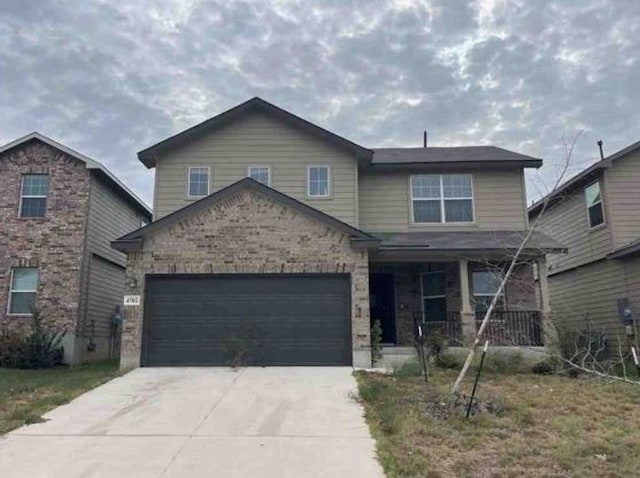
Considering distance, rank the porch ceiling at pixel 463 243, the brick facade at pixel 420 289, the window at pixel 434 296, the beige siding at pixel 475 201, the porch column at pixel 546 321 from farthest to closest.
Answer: the beige siding at pixel 475 201 < the window at pixel 434 296 < the brick facade at pixel 420 289 < the porch ceiling at pixel 463 243 < the porch column at pixel 546 321

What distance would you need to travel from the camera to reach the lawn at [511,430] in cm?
593

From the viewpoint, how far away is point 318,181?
15977 mm

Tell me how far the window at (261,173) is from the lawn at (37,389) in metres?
6.63

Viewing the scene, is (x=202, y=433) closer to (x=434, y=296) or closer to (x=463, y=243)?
(x=463, y=243)

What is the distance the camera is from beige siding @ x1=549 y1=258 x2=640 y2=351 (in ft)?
49.1

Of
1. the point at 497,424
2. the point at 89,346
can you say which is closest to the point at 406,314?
the point at 497,424

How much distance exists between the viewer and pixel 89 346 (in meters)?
16.4

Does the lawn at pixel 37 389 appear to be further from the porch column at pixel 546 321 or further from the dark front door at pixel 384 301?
the porch column at pixel 546 321

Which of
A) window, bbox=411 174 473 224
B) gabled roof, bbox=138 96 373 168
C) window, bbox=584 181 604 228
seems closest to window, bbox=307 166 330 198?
gabled roof, bbox=138 96 373 168

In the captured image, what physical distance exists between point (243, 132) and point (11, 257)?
7.60 metres

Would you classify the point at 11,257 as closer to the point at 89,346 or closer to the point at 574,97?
the point at 89,346

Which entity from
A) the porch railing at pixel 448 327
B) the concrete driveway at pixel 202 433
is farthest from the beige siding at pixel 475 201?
the concrete driveway at pixel 202 433

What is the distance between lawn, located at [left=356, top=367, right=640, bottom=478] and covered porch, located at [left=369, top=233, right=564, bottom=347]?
3.11m

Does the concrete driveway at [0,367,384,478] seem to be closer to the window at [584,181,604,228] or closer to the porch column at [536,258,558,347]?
the porch column at [536,258,558,347]
